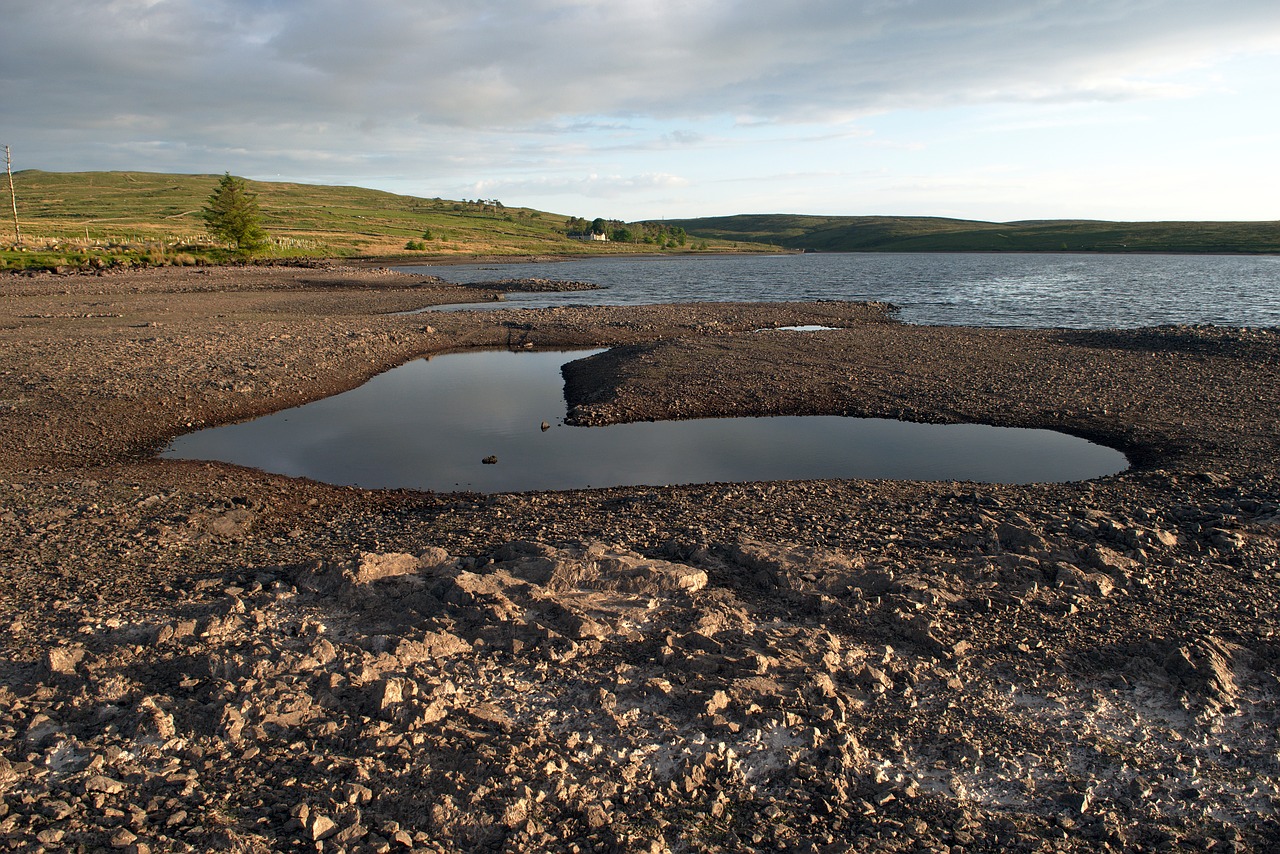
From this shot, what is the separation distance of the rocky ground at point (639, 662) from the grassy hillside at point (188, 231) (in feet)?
220

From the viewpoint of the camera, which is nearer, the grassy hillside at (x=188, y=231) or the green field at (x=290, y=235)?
the grassy hillside at (x=188, y=231)

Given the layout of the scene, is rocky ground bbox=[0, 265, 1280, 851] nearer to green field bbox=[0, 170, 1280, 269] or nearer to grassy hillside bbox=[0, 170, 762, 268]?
green field bbox=[0, 170, 1280, 269]

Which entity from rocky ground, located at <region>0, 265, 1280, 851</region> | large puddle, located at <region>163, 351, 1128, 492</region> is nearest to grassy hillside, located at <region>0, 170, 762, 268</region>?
large puddle, located at <region>163, 351, 1128, 492</region>

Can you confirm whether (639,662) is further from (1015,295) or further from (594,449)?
(1015,295)

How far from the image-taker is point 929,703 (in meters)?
7.21

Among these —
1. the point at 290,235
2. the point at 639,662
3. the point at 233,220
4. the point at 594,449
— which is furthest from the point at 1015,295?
the point at 290,235

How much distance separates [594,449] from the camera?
18.2 meters

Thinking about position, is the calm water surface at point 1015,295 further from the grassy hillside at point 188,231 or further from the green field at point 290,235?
the green field at point 290,235

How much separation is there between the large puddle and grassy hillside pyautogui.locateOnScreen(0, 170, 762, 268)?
57618mm

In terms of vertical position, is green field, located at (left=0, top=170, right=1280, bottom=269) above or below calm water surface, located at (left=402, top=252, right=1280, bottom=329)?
above

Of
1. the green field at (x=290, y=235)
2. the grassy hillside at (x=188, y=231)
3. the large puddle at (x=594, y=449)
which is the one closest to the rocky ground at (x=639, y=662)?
the large puddle at (x=594, y=449)

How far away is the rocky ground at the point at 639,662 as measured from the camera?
5.80 meters

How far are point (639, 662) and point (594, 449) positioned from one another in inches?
421

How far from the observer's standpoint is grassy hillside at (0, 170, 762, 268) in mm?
75938
